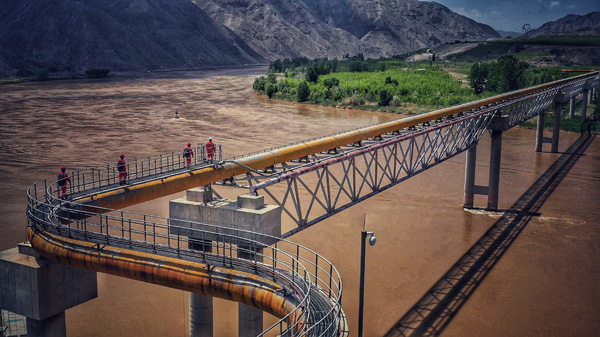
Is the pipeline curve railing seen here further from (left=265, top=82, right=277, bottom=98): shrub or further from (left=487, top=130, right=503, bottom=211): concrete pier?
(left=265, top=82, right=277, bottom=98): shrub

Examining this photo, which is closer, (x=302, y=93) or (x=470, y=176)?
(x=470, y=176)

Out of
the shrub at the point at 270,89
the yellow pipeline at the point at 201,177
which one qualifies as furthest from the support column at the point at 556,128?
the shrub at the point at 270,89

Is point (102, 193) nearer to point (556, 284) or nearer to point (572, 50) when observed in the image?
point (556, 284)

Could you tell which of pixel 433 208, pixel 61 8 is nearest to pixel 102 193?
pixel 433 208

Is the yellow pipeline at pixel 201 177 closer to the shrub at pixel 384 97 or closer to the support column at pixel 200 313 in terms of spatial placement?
the support column at pixel 200 313

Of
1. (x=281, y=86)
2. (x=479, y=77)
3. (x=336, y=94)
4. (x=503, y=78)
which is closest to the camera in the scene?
(x=503, y=78)

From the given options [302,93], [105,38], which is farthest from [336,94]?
[105,38]

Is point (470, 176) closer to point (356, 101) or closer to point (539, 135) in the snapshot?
point (539, 135)
